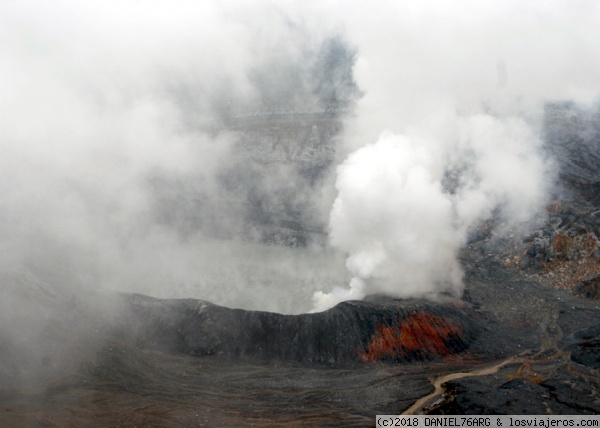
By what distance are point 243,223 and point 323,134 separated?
20789 mm

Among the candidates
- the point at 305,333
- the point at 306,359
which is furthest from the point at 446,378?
the point at 305,333

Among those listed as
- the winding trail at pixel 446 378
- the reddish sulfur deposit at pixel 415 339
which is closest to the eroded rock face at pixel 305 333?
the reddish sulfur deposit at pixel 415 339

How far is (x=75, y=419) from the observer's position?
26234 mm

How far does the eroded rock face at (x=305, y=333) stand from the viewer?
1380 inches

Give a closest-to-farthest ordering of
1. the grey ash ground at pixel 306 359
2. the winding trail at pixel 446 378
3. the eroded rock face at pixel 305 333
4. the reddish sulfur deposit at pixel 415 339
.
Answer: the grey ash ground at pixel 306 359 → the winding trail at pixel 446 378 → the eroded rock face at pixel 305 333 → the reddish sulfur deposit at pixel 415 339

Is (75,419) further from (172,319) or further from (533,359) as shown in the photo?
(533,359)

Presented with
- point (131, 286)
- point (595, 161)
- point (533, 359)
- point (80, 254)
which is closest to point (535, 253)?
point (533, 359)

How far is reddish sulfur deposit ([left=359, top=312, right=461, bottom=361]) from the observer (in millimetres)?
35438

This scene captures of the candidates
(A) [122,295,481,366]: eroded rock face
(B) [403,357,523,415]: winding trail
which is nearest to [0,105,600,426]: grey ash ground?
(A) [122,295,481,366]: eroded rock face

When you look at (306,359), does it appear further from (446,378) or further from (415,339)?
(446,378)

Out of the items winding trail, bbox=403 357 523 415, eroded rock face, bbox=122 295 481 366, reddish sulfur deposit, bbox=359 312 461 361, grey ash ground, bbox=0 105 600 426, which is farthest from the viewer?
reddish sulfur deposit, bbox=359 312 461 361

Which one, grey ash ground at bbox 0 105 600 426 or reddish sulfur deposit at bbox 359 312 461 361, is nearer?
grey ash ground at bbox 0 105 600 426

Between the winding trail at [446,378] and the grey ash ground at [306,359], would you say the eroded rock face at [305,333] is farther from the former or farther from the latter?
the winding trail at [446,378]

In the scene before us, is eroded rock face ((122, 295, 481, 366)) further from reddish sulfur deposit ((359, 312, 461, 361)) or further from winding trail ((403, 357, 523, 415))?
winding trail ((403, 357, 523, 415))
